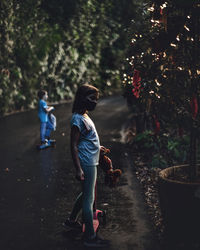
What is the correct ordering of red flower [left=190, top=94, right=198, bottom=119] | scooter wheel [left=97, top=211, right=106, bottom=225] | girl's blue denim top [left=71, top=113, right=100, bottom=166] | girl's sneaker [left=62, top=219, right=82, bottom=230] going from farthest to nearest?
scooter wheel [left=97, top=211, right=106, bottom=225], girl's sneaker [left=62, top=219, right=82, bottom=230], red flower [left=190, top=94, right=198, bottom=119], girl's blue denim top [left=71, top=113, right=100, bottom=166]

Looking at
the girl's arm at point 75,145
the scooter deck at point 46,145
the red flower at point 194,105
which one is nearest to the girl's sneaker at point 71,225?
the girl's arm at point 75,145

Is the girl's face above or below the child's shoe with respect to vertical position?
above

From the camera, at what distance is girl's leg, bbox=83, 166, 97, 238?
5520mm

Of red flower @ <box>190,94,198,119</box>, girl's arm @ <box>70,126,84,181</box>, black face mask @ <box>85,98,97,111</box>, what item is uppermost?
black face mask @ <box>85,98,97,111</box>

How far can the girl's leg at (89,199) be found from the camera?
5520mm

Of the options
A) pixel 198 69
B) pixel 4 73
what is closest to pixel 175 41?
pixel 198 69

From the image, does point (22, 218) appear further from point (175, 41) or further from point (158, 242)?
point (175, 41)

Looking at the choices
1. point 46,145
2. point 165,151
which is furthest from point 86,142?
point 46,145

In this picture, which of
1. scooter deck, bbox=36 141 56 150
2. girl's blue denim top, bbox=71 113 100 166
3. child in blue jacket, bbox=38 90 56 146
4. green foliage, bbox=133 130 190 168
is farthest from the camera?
scooter deck, bbox=36 141 56 150

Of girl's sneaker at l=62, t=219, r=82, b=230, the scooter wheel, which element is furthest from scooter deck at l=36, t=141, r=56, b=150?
girl's sneaker at l=62, t=219, r=82, b=230

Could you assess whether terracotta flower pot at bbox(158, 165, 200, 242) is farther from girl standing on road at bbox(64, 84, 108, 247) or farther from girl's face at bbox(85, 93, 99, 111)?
girl's face at bbox(85, 93, 99, 111)

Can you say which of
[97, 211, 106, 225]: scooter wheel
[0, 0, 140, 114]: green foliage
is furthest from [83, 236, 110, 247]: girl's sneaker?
[0, 0, 140, 114]: green foliage

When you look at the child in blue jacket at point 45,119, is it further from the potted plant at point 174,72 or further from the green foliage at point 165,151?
the potted plant at point 174,72

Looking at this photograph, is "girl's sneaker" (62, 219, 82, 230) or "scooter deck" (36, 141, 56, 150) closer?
"girl's sneaker" (62, 219, 82, 230)
